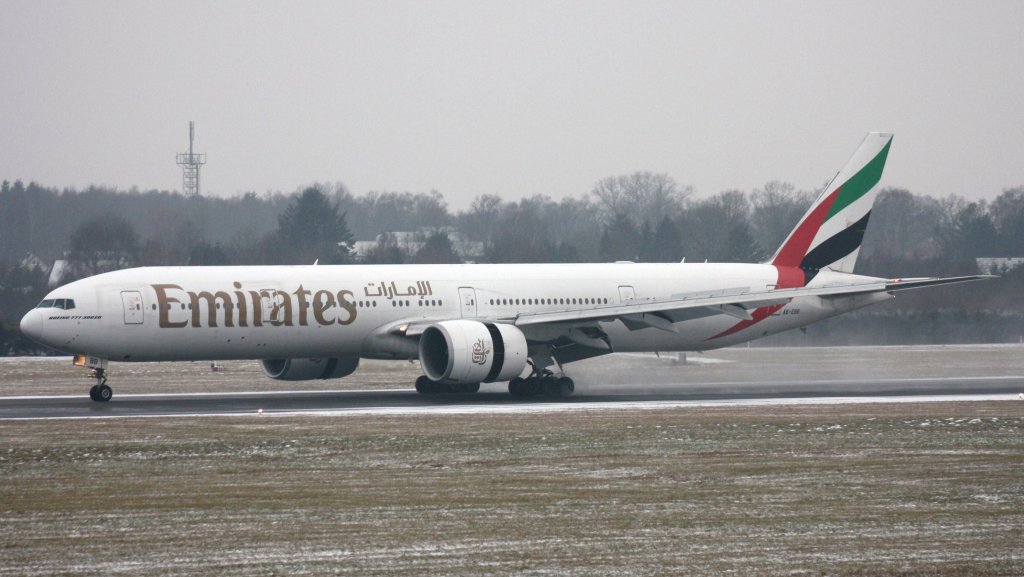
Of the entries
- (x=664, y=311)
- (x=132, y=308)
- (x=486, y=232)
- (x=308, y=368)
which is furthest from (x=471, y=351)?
(x=486, y=232)

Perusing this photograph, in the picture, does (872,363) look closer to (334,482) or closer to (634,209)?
(334,482)

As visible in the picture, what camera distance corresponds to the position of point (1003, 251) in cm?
8444

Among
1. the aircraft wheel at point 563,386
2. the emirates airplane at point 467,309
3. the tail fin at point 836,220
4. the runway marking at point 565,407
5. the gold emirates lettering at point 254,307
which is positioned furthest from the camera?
the tail fin at point 836,220

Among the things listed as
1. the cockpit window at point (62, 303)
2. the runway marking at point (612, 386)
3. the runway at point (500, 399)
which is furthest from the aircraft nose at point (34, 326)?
the runway marking at point (612, 386)

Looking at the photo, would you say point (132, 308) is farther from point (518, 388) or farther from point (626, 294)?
point (626, 294)

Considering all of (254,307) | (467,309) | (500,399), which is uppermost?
(254,307)

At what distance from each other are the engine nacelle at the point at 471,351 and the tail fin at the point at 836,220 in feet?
37.8

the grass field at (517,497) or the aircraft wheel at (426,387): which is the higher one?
the aircraft wheel at (426,387)

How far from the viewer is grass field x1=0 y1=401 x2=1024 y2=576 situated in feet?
42.6

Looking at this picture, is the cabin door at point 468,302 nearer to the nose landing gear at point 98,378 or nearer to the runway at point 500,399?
the runway at point 500,399

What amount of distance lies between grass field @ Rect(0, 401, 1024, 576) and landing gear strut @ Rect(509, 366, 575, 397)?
8.29m

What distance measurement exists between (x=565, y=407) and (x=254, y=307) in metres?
8.66

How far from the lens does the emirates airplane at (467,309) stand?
32.8 m

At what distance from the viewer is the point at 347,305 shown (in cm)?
3459
